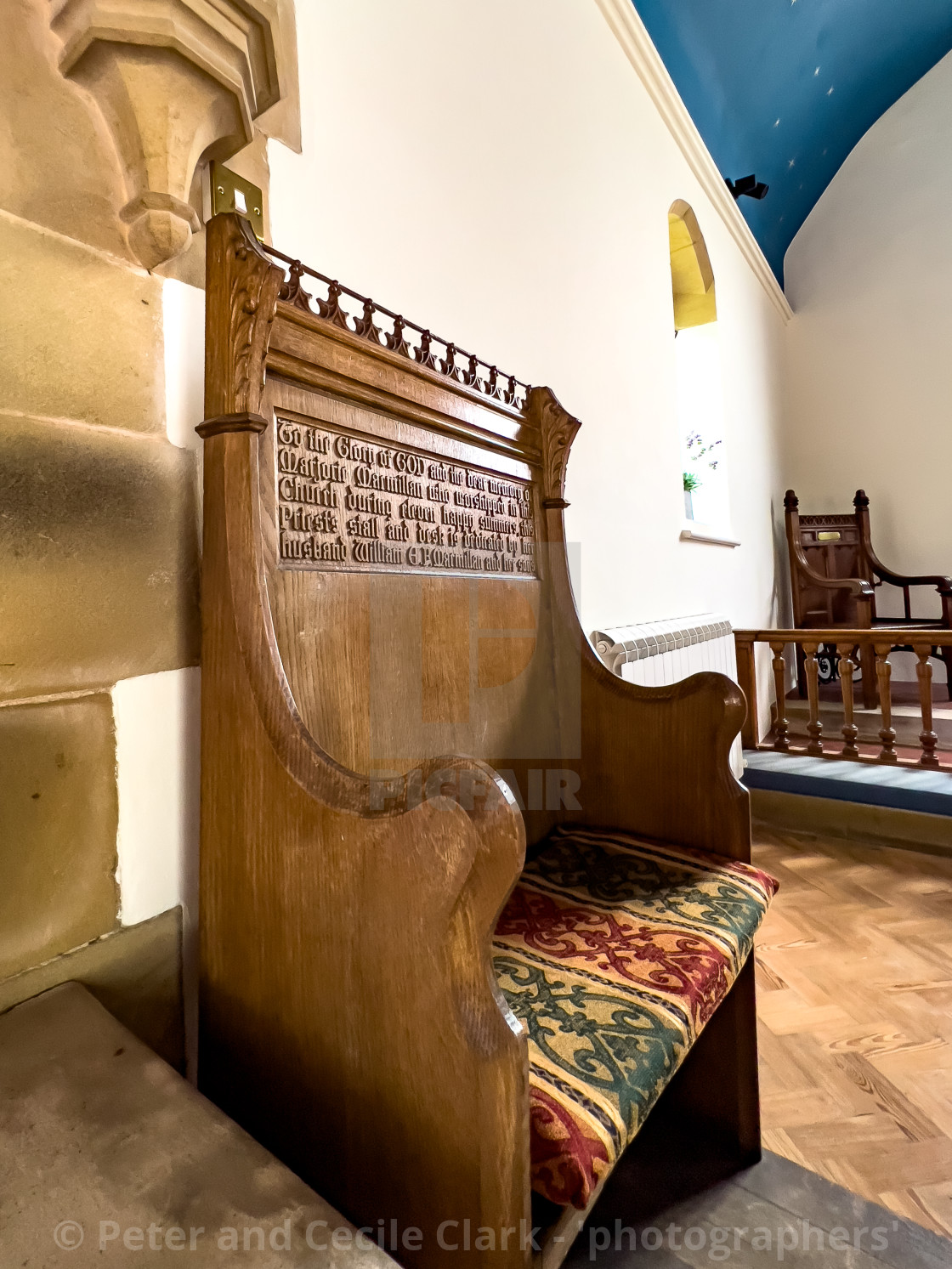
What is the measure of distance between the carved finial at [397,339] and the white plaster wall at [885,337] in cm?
510

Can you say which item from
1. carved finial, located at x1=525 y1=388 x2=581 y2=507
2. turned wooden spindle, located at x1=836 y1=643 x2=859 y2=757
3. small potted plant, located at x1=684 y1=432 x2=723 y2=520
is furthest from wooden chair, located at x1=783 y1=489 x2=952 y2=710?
carved finial, located at x1=525 y1=388 x2=581 y2=507

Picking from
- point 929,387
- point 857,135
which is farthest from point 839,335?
point 857,135

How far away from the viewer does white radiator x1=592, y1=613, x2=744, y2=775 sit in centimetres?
196

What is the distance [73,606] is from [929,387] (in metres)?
5.88

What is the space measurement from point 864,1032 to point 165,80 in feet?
6.91

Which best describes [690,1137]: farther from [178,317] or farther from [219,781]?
[178,317]

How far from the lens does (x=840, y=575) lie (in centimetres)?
467

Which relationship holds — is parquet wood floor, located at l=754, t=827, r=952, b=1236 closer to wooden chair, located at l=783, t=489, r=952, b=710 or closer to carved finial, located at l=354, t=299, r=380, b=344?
carved finial, located at l=354, t=299, r=380, b=344

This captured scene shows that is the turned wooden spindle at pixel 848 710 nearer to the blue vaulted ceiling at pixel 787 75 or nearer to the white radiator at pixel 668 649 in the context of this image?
the white radiator at pixel 668 649

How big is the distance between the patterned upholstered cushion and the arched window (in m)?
2.85

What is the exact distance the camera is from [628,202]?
2.48m

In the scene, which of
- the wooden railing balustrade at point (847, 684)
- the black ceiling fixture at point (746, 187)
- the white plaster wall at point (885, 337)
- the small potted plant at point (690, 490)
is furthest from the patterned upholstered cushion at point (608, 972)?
the white plaster wall at point (885, 337)

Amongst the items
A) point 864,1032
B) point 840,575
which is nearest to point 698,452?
point 840,575

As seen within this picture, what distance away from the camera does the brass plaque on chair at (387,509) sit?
0.85 m
